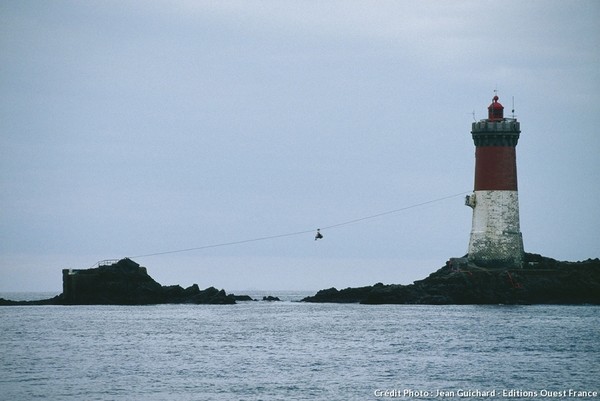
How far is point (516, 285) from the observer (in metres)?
74.3

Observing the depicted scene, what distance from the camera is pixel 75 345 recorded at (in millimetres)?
52938

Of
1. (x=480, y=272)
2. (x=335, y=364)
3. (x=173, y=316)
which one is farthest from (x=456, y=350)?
(x=173, y=316)

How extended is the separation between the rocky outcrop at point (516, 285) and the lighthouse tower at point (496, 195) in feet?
3.88

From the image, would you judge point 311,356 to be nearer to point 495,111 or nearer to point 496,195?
point 496,195

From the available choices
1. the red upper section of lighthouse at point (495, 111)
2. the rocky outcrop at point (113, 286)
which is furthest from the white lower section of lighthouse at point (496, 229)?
the rocky outcrop at point (113, 286)

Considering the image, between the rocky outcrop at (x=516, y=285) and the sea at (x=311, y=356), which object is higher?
the rocky outcrop at (x=516, y=285)

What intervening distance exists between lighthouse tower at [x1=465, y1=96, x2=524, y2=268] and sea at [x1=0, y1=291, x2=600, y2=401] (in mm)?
4254

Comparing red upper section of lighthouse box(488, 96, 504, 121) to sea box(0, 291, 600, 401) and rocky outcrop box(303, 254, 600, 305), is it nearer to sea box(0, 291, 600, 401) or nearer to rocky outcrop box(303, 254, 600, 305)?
rocky outcrop box(303, 254, 600, 305)

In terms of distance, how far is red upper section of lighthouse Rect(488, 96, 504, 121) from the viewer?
75438 mm

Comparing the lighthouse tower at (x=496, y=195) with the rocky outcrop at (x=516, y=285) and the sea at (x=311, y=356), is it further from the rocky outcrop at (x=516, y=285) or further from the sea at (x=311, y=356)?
the sea at (x=311, y=356)

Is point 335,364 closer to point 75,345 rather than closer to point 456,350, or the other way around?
point 456,350

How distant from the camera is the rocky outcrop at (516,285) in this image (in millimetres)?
74625

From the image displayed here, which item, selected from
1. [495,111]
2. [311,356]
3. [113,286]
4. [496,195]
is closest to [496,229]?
[496,195]

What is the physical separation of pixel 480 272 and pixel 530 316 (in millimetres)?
8288
